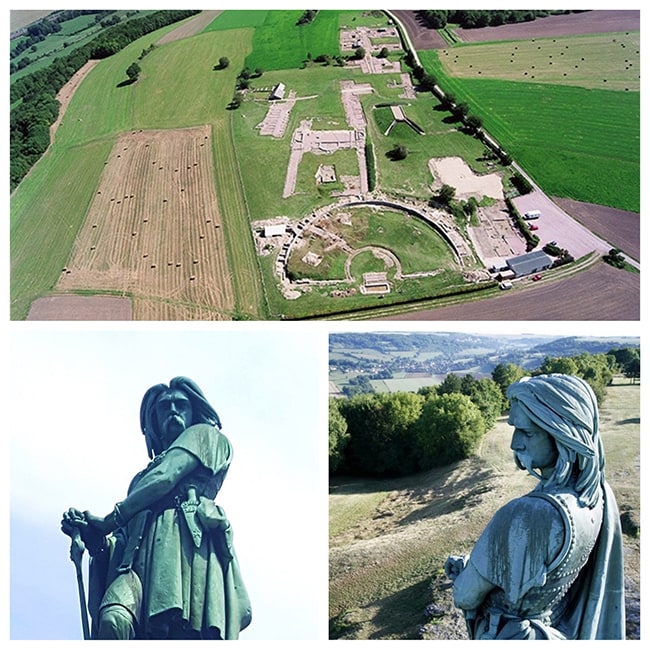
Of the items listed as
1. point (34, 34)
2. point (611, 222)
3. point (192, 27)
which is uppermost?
point (34, 34)

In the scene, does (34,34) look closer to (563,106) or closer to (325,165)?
(325,165)

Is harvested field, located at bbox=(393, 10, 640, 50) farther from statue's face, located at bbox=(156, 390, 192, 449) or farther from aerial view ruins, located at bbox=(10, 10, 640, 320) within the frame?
statue's face, located at bbox=(156, 390, 192, 449)

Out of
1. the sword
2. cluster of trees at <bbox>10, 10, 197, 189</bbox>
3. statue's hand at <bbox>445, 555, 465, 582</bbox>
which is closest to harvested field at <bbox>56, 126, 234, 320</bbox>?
cluster of trees at <bbox>10, 10, 197, 189</bbox>

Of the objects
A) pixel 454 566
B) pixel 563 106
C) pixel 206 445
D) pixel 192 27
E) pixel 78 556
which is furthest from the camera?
pixel 192 27

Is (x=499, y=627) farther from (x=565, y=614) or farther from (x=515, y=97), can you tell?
(x=515, y=97)

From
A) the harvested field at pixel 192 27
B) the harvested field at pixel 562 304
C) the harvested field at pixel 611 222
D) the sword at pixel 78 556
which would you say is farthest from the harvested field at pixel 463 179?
the sword at pixel 78 556

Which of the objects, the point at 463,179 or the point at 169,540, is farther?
the point at 463,179

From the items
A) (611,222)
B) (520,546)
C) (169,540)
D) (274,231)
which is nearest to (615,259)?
(611,222)
